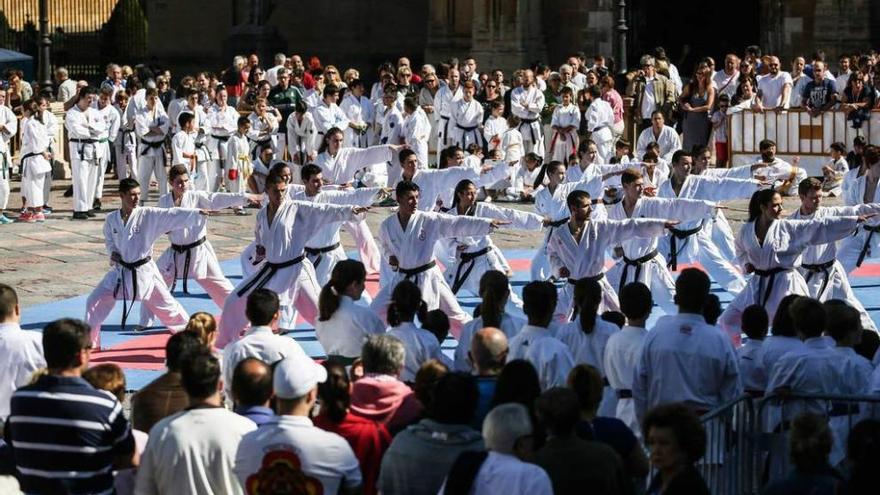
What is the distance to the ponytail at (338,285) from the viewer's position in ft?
37.2

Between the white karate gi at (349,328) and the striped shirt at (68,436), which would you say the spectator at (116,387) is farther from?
the white karate gi at (349,328)

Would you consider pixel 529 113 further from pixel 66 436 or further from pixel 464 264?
pixel 66 436

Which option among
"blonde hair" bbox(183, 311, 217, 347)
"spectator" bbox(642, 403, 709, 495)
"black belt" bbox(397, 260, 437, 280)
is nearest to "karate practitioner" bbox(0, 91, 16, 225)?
"black belt" bbox(397, 260, 437, 280)

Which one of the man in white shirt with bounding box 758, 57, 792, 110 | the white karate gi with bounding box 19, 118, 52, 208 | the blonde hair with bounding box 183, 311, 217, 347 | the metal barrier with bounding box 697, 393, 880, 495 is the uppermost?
the man in white shirt with bounding box 758, 57, 792, 110

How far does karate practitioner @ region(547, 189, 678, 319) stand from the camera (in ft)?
45.4

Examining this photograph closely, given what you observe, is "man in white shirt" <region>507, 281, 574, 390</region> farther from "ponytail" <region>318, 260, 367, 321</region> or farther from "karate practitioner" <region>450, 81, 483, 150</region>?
"karate practitioner" <region>450, 81, 483, 150</region>

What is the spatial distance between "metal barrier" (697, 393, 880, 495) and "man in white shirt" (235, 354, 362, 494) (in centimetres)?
213

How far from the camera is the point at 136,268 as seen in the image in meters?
14.8

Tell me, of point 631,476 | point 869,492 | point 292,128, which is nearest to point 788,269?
point 631,476

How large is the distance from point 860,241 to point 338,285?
22.2 ft

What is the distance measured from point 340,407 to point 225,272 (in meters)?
10.8

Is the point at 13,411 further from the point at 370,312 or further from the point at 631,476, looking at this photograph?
the point at 370,312

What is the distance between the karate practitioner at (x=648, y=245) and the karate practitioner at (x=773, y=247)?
3.90 ft

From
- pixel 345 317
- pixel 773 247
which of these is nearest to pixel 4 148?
pixel 773 247
